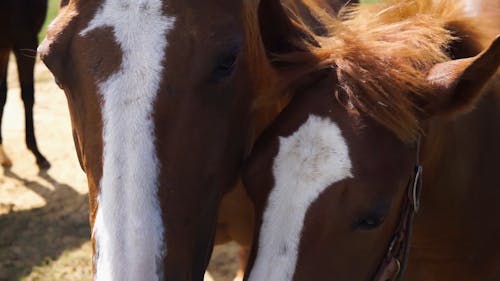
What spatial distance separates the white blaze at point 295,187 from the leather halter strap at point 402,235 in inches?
11.0

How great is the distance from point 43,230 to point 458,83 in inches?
153

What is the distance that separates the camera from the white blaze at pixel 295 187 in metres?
1.97

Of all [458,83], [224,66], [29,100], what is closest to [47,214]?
[29,100]

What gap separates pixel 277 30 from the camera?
2.44 meters

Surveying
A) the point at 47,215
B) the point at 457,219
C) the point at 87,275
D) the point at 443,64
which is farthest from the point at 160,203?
the point at 47,215

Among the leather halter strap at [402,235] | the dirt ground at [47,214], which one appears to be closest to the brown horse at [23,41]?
the dirt ground at [47,214]

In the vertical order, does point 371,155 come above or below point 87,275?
above

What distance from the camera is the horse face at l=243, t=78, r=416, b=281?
6.47ft

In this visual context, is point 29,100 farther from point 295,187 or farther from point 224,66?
point 295,187

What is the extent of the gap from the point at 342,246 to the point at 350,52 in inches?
24.9

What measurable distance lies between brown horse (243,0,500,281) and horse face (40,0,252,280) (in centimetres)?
21

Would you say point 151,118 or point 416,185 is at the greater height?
point 151,118

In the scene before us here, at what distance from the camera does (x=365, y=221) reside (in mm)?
2000

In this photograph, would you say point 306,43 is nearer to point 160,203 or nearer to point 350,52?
point 350,52
